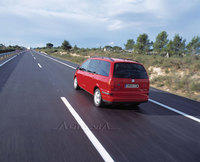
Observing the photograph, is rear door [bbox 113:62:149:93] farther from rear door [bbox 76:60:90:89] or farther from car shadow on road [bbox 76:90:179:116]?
rear door [bbox 76:60:90:89]

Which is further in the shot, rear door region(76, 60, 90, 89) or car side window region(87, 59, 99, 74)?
rear door region(76, 60, 90, 89)

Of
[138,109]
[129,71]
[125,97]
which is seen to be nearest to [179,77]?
[138,109]

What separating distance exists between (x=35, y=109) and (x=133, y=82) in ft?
10.7

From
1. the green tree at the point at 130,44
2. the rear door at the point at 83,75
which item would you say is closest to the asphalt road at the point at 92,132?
the rear door at the point at 83,75

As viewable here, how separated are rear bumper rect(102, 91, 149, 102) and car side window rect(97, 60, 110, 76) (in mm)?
730

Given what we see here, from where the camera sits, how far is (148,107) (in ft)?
20.1

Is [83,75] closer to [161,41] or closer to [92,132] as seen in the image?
[92,132]

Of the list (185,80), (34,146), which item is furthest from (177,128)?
(185,80)

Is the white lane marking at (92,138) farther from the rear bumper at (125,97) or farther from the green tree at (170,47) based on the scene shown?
the green tree at (170,47)

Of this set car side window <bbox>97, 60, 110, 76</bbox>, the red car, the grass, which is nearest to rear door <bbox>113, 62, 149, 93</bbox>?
the red car

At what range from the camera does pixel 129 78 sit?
540 centimetres

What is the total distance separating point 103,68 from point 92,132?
2549 millimetres

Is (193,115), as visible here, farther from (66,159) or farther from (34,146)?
(34,146)

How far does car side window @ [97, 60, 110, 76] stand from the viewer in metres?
5.55
